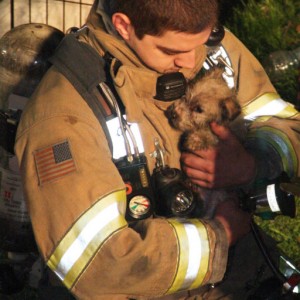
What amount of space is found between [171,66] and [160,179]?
1.69 ft

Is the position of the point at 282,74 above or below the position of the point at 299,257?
above

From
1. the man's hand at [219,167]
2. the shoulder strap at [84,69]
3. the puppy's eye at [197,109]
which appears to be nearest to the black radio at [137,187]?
the shoulder strap at [84,69]

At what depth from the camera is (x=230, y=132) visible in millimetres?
3354

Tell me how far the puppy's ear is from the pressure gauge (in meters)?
0.98

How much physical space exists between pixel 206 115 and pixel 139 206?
102 cm

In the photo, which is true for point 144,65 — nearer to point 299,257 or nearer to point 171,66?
point 171,66

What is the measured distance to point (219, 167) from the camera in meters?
3.09

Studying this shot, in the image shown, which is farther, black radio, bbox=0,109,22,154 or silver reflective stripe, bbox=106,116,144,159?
black radio, bbox=0,109,22,154

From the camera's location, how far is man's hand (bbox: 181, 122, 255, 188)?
3.08 meters

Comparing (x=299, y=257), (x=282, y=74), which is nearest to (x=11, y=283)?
(x=299, y=257)

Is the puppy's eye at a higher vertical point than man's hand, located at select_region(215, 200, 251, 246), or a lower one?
higher

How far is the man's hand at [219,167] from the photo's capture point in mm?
3078

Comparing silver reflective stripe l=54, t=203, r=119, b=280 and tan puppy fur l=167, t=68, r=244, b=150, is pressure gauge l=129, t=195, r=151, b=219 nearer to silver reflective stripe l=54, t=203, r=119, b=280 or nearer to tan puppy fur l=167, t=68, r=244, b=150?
silver reflective stripe l=54, t=203, r=119, b=280

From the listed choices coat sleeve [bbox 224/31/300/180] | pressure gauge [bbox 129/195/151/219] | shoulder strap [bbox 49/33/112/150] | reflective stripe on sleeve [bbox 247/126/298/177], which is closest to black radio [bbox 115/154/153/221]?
pressure gauge [bbox 129/195/151/219]
